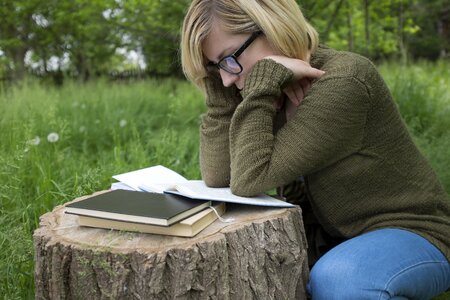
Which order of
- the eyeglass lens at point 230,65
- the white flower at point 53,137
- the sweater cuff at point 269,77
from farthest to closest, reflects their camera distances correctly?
the white flower at point 53,137
the eyeglass lens at point 230,65
the sweater cuff at point 269,77

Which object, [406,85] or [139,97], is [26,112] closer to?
[139,97]

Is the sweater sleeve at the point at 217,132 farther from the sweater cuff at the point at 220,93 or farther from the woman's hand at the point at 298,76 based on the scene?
the woman's hand at the point at 298,76

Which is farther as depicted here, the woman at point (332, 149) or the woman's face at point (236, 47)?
the woman's face at point (236, 47)

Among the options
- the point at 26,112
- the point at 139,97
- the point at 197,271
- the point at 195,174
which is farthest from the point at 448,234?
the point at 139,97

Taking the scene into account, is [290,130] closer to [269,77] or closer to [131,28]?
[269,77]

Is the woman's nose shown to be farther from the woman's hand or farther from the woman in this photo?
the woman's hand

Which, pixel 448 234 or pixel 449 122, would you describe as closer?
pixel 448 234

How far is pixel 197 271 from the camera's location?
1.52 m

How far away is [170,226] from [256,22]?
2.65ft

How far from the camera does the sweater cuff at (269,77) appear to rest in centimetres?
183

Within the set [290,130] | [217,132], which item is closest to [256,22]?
[290,130]

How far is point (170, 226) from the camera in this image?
1.56 meters

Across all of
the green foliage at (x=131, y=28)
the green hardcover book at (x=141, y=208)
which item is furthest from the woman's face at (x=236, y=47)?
the green foliage at (x=131, y=28)

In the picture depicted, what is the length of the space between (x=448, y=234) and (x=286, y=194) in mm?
704
